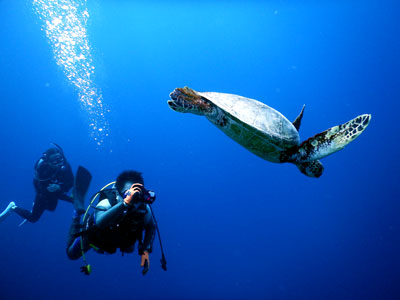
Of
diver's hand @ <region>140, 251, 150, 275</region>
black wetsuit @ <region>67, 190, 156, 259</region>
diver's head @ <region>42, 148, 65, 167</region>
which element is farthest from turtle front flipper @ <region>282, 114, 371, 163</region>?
diver's head @ <region>42, 148, 65, 167</region>

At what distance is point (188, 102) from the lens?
2859 millimetres

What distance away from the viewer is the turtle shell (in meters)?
2.72

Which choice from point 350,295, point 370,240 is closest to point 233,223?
point 350,295

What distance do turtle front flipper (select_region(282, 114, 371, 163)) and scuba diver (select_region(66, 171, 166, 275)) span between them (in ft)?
7.27

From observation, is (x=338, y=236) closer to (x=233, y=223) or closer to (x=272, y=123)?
(x=233, y=223)

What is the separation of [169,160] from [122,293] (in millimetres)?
15836

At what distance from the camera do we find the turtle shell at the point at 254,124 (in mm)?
2721

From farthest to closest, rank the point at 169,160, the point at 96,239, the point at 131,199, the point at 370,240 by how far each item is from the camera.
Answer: the point at 169,160, the point at 370,240, the point at 96,239, the point at 131,199

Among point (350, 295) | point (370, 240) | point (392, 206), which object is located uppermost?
point (392, 206)

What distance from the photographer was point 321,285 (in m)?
18.8

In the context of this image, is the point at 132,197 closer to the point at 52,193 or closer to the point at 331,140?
the point at 331,140

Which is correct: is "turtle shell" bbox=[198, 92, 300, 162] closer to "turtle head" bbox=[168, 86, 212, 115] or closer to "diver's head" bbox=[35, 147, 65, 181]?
"turtle head" bbox=[168, 86, 212, 115]


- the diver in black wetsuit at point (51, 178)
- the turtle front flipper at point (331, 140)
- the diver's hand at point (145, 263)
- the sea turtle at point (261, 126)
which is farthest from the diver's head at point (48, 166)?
the turtle front flipper at point (331, 140)

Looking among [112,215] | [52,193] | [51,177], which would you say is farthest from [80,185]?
[112,215]
